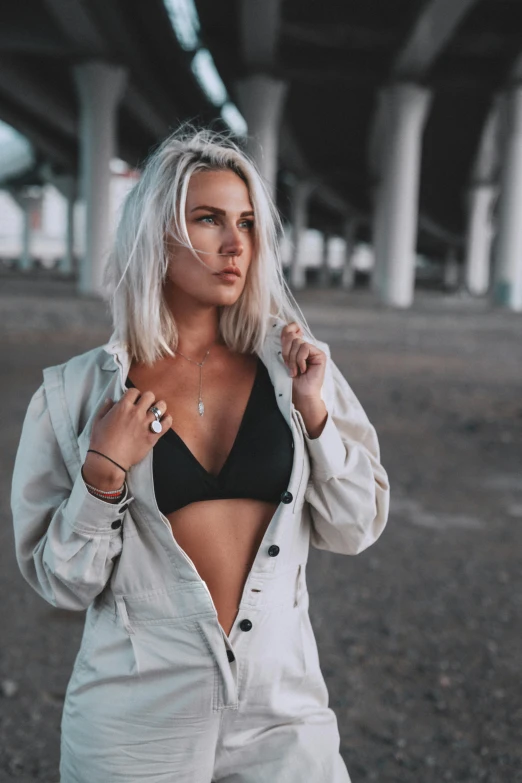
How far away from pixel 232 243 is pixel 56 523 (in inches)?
33.4

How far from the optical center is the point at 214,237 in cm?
232

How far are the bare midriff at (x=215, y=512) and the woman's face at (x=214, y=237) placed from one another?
27 centimetres

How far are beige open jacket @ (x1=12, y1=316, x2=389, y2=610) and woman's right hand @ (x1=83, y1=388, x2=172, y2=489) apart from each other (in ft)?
0.18

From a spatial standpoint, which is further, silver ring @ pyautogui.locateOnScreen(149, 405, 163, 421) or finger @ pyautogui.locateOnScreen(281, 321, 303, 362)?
finger @ pyautogui.locateOnScreen(281, 321, 303, 362)

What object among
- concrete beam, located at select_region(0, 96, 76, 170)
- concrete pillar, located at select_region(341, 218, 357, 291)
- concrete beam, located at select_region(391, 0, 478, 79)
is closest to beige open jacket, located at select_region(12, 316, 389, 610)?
concrete beam, located at select_region(391, 0, 478, 79)

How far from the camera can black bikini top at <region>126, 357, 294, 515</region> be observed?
2221 mm

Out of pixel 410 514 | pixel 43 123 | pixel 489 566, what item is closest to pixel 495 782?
pixel 489 566

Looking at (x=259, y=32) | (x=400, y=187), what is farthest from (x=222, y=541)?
(x=400, y=187)

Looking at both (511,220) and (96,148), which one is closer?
(511,220)

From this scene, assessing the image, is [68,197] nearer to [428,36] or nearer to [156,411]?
[428,36]

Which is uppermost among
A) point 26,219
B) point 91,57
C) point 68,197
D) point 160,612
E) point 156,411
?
point 91,57

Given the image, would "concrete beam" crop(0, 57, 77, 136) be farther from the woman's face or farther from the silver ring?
the silver ring

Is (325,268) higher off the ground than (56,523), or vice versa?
(325,268)

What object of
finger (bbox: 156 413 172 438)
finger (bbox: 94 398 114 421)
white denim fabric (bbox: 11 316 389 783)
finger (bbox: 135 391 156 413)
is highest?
finger (bbox: 135 391 156 413)
